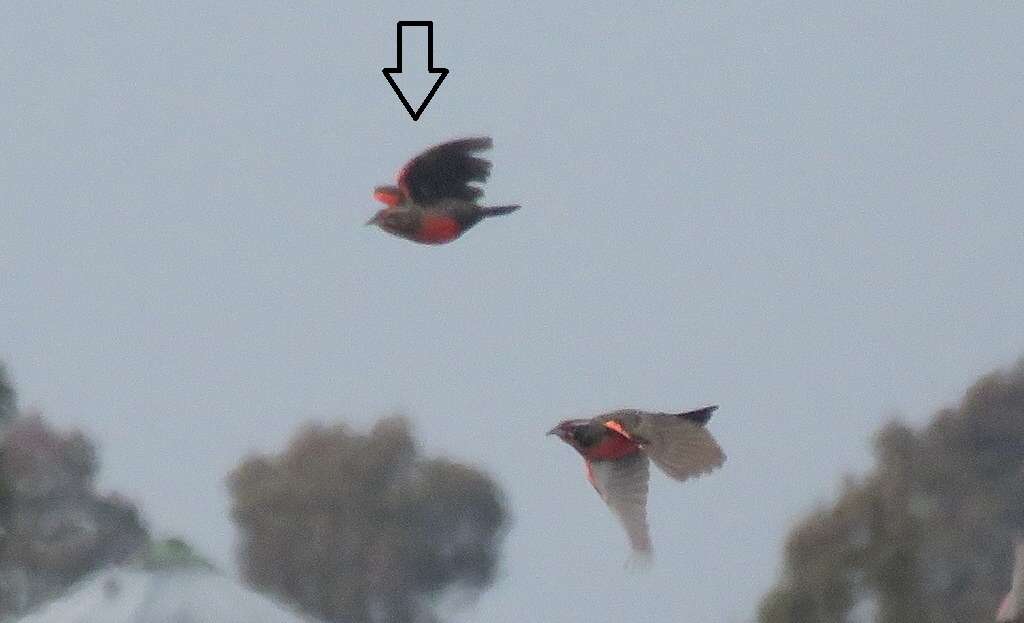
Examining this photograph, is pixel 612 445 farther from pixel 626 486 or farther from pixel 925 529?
pixel 925 529

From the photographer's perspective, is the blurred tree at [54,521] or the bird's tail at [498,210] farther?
the blurred tree at [54,521]

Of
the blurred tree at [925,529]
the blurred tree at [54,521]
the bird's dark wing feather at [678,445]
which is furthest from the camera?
the blurred tree at [54,521]

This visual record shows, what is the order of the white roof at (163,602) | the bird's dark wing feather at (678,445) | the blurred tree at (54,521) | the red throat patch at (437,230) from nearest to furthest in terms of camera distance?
the bird's dark wing feather at (678,445), the red throat patch at (437,230), the white roof at (163,602), the blurred tree at (54,521)

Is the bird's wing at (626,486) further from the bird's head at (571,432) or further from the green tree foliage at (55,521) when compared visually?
the green tree foliage at (55,521)

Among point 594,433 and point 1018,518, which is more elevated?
point 1018,518

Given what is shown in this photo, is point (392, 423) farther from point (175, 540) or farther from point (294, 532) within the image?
point (175, 540)

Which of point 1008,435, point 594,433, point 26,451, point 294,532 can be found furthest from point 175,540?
point 594,433

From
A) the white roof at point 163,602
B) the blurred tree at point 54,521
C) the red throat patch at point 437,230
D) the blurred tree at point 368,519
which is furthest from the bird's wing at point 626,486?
the blurred tree at point 368,519

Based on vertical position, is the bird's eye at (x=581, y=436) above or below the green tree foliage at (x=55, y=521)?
below
